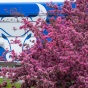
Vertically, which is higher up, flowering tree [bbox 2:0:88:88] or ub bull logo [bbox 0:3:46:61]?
ub bull logo [bbox 0:3:46:61]

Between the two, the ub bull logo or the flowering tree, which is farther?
the ub bull logo

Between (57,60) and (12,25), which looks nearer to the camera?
(57,60)

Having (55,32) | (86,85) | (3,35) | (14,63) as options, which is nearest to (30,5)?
(3,35)

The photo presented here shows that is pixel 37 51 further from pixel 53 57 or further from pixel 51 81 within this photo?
pixel 51 81

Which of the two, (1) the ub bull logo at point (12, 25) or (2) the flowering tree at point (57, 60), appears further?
(1) the ub bull logo at point (12, 25)

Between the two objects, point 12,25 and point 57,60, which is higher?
point 12,25

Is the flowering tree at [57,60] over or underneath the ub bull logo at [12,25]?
underneath

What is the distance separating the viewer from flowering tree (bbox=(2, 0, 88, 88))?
13.2 feet

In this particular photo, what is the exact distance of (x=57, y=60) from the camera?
439 centimetres

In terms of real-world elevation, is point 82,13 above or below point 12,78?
above

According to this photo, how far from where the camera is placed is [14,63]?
527 centimetres

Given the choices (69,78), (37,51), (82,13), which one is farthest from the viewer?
(82,13)

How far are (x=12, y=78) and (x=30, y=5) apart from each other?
5.93 metres

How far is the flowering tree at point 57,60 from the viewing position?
4031mm
